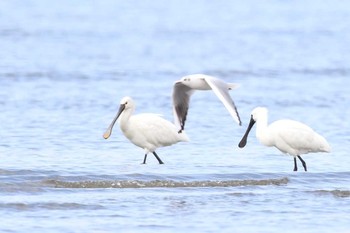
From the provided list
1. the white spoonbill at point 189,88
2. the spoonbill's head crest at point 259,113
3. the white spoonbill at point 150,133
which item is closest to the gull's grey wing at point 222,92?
the white spoonbill at point 189,88

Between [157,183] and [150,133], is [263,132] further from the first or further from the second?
[157,183]

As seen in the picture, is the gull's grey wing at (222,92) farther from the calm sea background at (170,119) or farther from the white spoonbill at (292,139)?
the white spoonbill at (292,139)

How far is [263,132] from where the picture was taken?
1572 cm

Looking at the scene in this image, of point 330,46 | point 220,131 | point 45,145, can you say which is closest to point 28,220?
point 45,145

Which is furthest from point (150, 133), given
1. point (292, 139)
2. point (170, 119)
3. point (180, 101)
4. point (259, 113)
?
point (170, 119)

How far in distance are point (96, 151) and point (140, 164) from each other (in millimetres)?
1196

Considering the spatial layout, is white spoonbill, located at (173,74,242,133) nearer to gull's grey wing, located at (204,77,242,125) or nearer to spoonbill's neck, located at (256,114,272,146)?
gull's grey wing, located at (204,77,242,125)

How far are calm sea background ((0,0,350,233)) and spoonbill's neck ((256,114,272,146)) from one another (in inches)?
13.9

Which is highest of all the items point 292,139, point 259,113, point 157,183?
point 259,113

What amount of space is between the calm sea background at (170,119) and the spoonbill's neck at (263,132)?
354 millimetres

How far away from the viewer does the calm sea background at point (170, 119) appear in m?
12.5

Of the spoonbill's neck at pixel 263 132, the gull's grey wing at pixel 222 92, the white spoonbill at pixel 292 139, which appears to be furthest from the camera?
the spoonbill's neck at pixel 263 132

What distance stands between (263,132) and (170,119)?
202 inches

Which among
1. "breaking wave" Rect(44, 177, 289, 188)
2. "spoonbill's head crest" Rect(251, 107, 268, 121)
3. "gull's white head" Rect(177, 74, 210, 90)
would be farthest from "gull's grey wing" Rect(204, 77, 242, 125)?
"spoonbill's head crest" Rect(251, 107, 268, 121)
